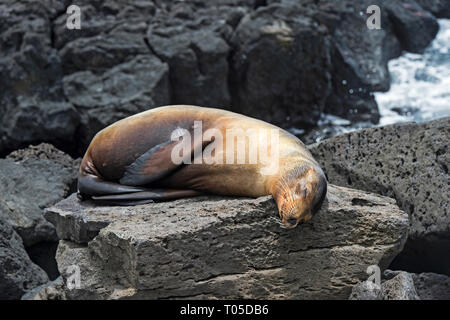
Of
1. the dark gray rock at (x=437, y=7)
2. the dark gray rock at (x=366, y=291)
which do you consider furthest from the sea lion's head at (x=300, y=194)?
the dark gray rock at (x=437, y=7)

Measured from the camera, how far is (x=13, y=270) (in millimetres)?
4289

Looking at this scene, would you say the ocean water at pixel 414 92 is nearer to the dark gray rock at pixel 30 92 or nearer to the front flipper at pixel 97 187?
the dark gray rock at pixel 30 92

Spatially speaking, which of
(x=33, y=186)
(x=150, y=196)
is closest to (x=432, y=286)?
(x=150, y=196)

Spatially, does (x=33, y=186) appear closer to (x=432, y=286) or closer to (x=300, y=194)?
(x=300, y=194)

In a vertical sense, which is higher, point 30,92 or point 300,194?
point 300,194

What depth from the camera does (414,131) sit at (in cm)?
416

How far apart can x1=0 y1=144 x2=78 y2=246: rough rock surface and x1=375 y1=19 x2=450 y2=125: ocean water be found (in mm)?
3790

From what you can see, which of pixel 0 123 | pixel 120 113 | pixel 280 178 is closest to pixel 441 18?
pixel 120 113

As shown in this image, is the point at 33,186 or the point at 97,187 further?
the point at 33,186

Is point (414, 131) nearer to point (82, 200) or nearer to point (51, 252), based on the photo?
point (82, 200)

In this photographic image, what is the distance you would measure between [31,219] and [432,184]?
2.98 metres

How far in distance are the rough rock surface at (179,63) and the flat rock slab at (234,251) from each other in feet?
13.4

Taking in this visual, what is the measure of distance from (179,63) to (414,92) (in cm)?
274
